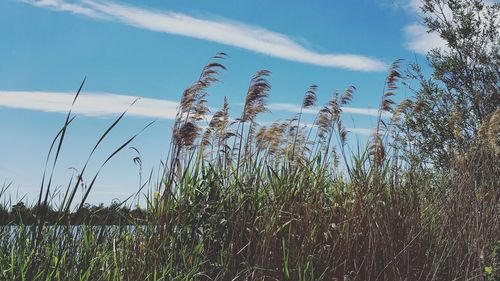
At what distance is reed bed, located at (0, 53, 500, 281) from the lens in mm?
4819

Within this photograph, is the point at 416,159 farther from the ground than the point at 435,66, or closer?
closer

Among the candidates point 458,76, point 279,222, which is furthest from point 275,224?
point 458,76

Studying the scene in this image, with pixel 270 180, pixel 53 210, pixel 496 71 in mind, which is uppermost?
pixel 496 71

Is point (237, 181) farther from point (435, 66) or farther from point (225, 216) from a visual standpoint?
point (435, 66)

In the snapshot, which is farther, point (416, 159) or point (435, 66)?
point (435, 66)

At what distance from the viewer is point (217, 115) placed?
582cm

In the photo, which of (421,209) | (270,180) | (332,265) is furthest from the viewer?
(421,209)

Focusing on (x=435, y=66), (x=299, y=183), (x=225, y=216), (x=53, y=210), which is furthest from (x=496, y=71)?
(x=53, y=210)

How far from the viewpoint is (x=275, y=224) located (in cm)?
518

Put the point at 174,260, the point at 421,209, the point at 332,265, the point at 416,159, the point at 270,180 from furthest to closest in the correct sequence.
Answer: the point at 416,159
the point at 421,209
the point at 270,180
the point at 332,265
the point at 174,260

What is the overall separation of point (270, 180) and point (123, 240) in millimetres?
1361

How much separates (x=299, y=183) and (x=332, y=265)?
90 cm

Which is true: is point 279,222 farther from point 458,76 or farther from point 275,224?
point 458,76

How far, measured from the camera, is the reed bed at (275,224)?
482 cm
